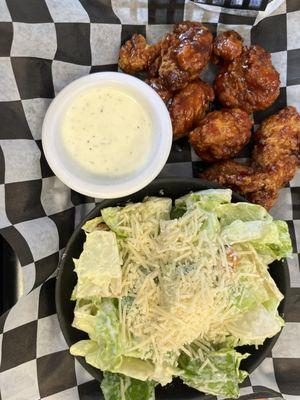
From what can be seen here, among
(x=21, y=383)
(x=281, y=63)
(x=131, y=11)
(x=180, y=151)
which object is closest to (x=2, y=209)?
(x=21, y=383)

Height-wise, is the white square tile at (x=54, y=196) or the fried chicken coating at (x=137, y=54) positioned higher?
the fried chicken coating at (x=137, y=54)

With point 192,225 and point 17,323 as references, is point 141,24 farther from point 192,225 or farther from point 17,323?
point 17,323

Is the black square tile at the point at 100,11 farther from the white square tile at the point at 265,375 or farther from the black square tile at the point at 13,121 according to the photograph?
the white square tile at the point at 265,375

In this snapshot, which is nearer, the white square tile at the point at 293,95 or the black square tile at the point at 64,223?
the black square tile at the point at 64,223

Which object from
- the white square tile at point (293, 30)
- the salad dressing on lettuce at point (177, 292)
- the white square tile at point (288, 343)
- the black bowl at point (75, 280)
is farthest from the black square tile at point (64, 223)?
the white square tile at point (293, 30)

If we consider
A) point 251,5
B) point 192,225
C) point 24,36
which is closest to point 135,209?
point 192,225

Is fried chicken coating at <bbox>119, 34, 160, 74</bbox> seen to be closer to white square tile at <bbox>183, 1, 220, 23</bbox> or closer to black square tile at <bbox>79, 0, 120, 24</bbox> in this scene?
black square tile at <bbox>79, 0, 120, 24</bbox>

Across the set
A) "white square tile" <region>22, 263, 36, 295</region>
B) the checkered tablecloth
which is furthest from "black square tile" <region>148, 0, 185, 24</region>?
"white square tile" <region>22, 263, 36, 295</region>
